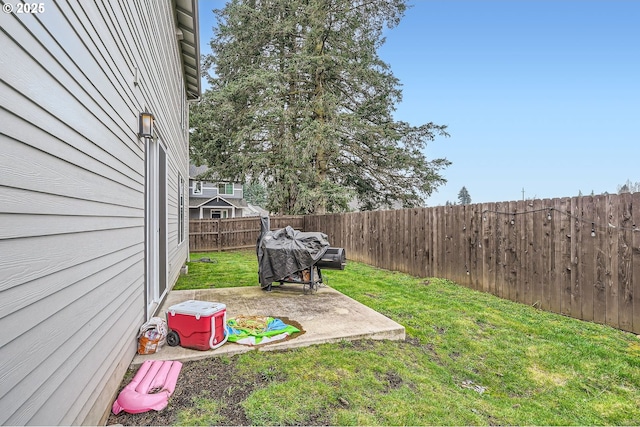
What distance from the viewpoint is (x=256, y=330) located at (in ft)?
11.2

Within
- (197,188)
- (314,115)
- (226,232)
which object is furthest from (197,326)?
(197,188)

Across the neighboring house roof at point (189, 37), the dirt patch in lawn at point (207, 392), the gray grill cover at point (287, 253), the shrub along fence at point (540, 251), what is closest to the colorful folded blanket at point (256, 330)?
the dirt patch in lawn at point (207, 392)

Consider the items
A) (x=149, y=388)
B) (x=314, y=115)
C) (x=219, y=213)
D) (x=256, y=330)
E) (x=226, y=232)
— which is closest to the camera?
(x=149, y=388)

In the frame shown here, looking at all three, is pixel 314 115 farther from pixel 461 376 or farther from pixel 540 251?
pixel 461 376

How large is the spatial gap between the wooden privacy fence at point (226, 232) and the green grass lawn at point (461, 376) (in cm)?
997

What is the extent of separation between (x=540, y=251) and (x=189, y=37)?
7770mm

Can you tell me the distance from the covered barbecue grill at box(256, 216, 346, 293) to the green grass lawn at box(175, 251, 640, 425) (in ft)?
4.81

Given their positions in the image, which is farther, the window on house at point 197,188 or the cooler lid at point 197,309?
the window on house at point 197,188

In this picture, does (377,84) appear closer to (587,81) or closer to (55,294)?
(587,81)

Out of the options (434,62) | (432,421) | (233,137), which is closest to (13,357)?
(432,421)

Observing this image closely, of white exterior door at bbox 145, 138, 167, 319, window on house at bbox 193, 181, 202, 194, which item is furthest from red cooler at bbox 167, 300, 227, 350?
window on house at bbox 193, 181, 202, 194

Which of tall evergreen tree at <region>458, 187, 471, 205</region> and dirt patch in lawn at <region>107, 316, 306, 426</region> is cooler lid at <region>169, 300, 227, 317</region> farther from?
tall evergreen tree at <region>458, 187, 471, 205</region>

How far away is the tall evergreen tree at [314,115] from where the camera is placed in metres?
13.5

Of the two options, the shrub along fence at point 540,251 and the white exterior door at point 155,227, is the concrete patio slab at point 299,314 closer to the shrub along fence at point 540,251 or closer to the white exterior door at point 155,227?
the white exterior door at point 155,227
